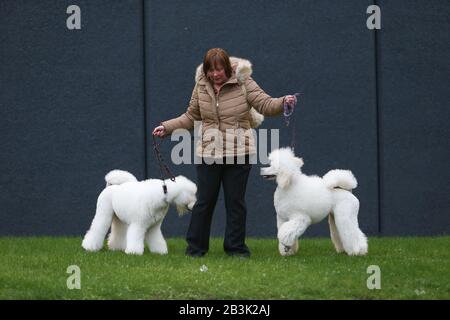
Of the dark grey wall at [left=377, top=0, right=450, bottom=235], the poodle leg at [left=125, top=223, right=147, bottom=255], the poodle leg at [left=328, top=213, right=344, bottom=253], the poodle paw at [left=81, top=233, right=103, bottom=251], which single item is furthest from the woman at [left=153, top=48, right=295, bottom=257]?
the dark grey wall at [left=377, top=0, right=450, bottom=235]

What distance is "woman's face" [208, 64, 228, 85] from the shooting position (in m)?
8.04

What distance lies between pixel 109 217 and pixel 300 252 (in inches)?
76.3

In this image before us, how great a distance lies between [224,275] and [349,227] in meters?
1.75

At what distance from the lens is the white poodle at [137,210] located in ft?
27.2

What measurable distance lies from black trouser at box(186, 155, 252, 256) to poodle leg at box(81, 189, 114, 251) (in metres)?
0.89

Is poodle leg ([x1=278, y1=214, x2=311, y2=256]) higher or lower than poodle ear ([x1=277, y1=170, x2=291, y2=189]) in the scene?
lower

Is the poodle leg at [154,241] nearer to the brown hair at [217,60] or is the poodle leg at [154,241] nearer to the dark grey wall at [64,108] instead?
the brown hair at [217,60]

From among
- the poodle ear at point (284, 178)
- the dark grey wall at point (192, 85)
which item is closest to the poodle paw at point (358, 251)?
the poodle ear at point (284, 178)

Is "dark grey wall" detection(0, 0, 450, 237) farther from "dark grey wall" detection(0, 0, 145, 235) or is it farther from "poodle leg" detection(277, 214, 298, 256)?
"poodle leg" detection(277, 214, 298, 256)

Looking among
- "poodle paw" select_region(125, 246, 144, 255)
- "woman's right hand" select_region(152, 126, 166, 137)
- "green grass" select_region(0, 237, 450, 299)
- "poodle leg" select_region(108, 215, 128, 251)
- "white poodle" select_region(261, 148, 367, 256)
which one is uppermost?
"woman's right hand" select_region(152, 126, 166, 137)

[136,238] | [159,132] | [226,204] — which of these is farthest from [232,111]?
[136,238]

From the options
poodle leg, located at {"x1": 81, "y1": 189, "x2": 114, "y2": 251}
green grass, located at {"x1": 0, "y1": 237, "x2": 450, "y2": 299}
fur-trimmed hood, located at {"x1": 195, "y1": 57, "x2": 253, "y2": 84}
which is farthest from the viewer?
poodle leg, located at {"x1": 81, "y1": 189, "x2": 114, "y2": 251}

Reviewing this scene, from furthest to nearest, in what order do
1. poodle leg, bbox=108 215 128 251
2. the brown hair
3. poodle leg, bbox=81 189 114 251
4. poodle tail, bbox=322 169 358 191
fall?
poodle leg, bbox=108 215 128 251 < poodle leg, bbox=81 189 114 251 < poodle tail, bbox=322 169 358 191 < the brown hair

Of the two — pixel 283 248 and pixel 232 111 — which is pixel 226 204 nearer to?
pixel 283 248
